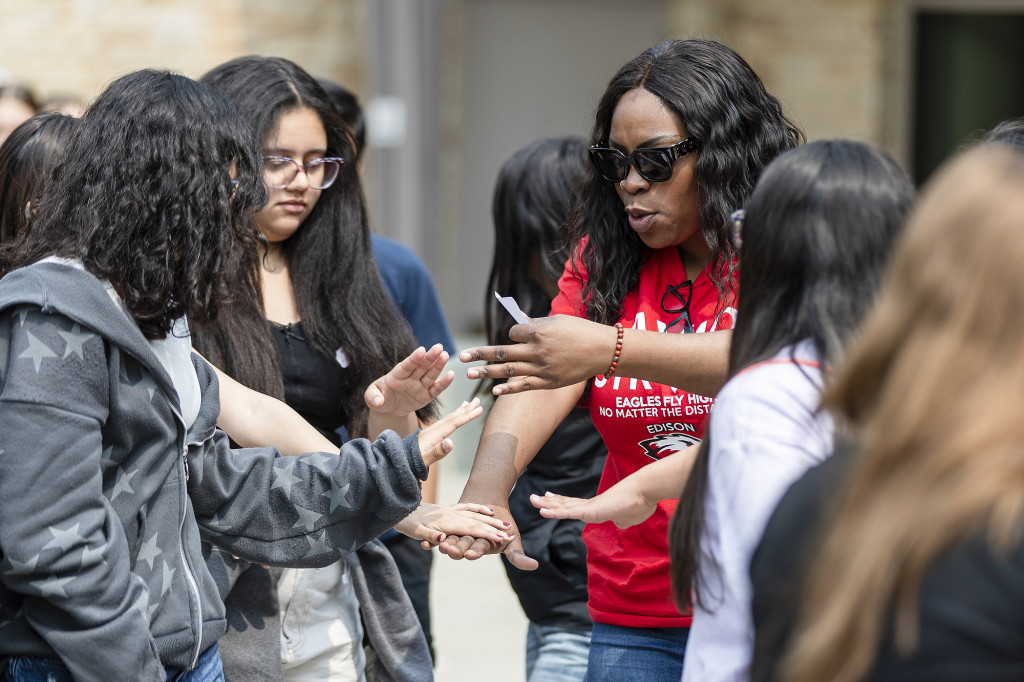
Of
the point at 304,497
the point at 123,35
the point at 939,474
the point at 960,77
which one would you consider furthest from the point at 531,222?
the point at 960,77

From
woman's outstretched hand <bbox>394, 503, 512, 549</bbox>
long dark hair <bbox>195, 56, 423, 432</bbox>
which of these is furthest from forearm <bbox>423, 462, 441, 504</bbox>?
woman's outstretched hand <bbox>394, 503, 512, 549</bbox>

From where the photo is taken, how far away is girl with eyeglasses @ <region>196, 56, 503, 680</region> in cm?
259

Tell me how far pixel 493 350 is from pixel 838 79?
593 centimetres

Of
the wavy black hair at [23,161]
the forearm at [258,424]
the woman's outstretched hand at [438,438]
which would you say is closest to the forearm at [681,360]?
the woman's outstretched hand at [438,438]

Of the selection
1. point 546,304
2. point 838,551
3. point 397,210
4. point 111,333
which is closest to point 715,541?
point 838,551

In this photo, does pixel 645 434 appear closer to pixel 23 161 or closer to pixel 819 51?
pixel 23 161

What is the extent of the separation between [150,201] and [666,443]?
3.62 ft

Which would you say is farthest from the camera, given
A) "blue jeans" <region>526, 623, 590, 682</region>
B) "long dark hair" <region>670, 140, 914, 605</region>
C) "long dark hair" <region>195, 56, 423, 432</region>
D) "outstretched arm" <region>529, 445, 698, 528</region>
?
"blue jeans" <region>526, 623, 590, 682</region>

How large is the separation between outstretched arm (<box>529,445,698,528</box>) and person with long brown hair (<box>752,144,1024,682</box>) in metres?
0.72

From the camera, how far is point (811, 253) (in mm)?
1610

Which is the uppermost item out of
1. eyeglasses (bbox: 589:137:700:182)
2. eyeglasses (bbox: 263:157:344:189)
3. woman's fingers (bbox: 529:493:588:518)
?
eyeglasses (bbox: 589:137:700:182)

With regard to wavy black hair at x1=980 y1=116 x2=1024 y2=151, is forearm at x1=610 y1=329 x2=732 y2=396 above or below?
below

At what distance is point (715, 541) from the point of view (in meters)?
1.64

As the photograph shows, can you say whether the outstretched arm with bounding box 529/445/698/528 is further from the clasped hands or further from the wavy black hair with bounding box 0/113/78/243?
the wavy black hair with bounding box 0/113/78/243
